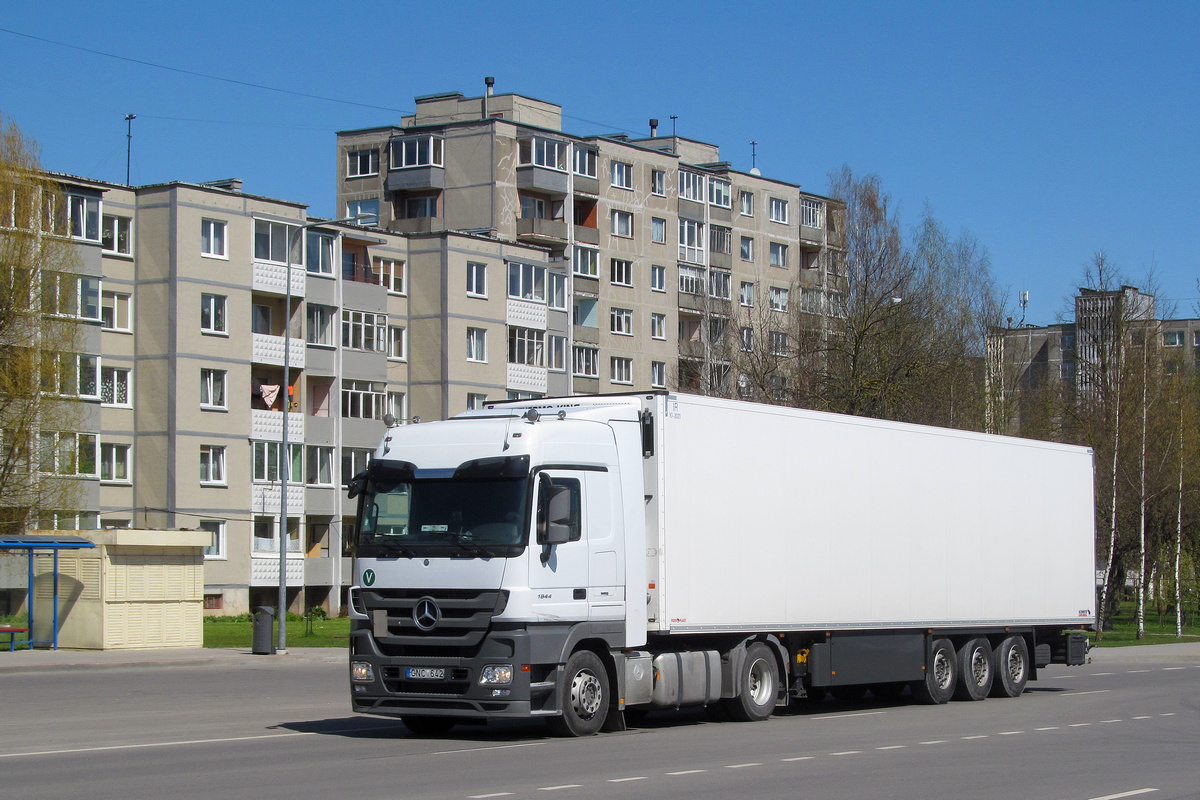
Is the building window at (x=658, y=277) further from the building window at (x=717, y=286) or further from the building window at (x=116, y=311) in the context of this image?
the building window at (x=116, y=311)

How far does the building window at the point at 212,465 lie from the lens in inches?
2304

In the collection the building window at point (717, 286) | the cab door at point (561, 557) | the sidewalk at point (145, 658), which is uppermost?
the building window at point (717, 286)

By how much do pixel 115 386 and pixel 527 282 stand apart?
21.9 m

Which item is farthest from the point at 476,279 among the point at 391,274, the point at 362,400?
the point at 362,400

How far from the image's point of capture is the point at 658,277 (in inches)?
3310

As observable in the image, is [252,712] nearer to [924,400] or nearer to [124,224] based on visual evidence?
[924,400]

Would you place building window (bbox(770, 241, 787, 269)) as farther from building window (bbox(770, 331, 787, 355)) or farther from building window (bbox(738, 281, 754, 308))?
building window (bbox(770, 331, 787, 355))

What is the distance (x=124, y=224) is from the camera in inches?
2283

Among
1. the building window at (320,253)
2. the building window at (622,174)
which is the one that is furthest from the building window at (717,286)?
the building window at (622,174)

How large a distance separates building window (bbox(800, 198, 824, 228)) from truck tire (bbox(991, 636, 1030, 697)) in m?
72.8

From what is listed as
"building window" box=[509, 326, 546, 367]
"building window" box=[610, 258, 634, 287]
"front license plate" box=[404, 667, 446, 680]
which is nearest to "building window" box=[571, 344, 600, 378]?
"building window" box=[610, 258, 634, 287]

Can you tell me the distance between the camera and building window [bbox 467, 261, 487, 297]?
69.8 metres

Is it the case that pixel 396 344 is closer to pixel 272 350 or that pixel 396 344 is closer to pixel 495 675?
pixel 272 350

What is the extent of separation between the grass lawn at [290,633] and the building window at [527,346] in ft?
53.6
